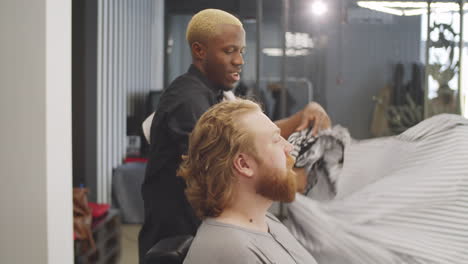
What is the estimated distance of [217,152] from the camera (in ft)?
2.87

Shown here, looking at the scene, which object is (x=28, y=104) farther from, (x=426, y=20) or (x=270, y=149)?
(x=426, y=20)

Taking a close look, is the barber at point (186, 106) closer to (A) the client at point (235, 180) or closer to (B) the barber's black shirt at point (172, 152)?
(B) the barber's black shirt at point (172, 152)

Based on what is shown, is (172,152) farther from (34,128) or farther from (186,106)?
(34,128)

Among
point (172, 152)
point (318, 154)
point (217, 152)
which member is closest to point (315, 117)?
point (318, 154)

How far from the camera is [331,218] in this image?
123 centimetres

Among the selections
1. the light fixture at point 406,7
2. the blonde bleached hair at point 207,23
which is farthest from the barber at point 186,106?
the light fixture at point 406,7

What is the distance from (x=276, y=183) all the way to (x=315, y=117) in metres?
0.46

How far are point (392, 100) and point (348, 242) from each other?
493 mm

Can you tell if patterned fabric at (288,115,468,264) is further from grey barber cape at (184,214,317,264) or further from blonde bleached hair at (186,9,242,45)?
blonde bleached hair at (186,9,242,45)

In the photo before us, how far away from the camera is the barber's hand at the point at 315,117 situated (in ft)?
4.26

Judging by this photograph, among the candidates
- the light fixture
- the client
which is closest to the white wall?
the client

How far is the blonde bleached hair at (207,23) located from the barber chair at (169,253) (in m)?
0.44

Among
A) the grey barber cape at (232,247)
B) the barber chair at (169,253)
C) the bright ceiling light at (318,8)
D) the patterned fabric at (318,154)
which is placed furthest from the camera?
the bright ceiling light at (318,8)

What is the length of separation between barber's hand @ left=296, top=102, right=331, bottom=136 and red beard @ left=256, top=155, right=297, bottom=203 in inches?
14.7
